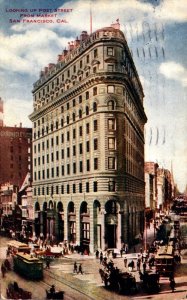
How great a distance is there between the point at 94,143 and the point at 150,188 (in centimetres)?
146

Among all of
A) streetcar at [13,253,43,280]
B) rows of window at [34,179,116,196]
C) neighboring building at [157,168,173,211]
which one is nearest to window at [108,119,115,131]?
rows of window at [34,179,116,196]

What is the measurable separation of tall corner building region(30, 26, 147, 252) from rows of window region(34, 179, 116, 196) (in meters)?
0.02

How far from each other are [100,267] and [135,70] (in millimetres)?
3761

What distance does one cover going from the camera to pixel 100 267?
10.3 metres

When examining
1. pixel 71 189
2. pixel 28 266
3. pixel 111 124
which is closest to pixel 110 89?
pixel 111 124

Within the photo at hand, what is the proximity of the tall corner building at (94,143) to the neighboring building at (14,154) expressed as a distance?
0.24 meters

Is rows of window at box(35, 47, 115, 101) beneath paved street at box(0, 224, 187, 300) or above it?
above

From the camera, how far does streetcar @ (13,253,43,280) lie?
1033 cm

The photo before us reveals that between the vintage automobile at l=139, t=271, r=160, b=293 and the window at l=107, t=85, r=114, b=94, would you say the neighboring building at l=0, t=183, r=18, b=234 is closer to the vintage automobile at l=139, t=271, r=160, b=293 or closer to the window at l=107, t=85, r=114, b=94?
the window at l=107, t=85, r=114, b=94

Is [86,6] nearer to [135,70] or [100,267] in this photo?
[135,70]

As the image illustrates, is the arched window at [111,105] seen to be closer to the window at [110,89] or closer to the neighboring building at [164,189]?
the window at [110,89]

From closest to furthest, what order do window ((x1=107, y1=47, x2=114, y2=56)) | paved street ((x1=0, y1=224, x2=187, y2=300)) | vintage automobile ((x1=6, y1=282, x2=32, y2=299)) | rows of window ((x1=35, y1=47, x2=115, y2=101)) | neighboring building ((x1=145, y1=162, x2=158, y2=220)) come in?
paved street ((x1=0, y1=224, x2=187, y2=300)) → vintage automobile ((x1=6, y1=282, x2=32, y2=299)) → window ((x1=107, y1=47, x2=114, y2=56)) → rows of window ((x1=35, y1=47, x2=115, y2=101)) → neighboring building ((x1=145, y1=162, x2=158, y2=220))

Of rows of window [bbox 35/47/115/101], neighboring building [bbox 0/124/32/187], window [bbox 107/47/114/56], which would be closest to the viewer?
window [bbox 107/47/114/56]

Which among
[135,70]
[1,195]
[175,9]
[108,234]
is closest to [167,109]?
[135,70]
